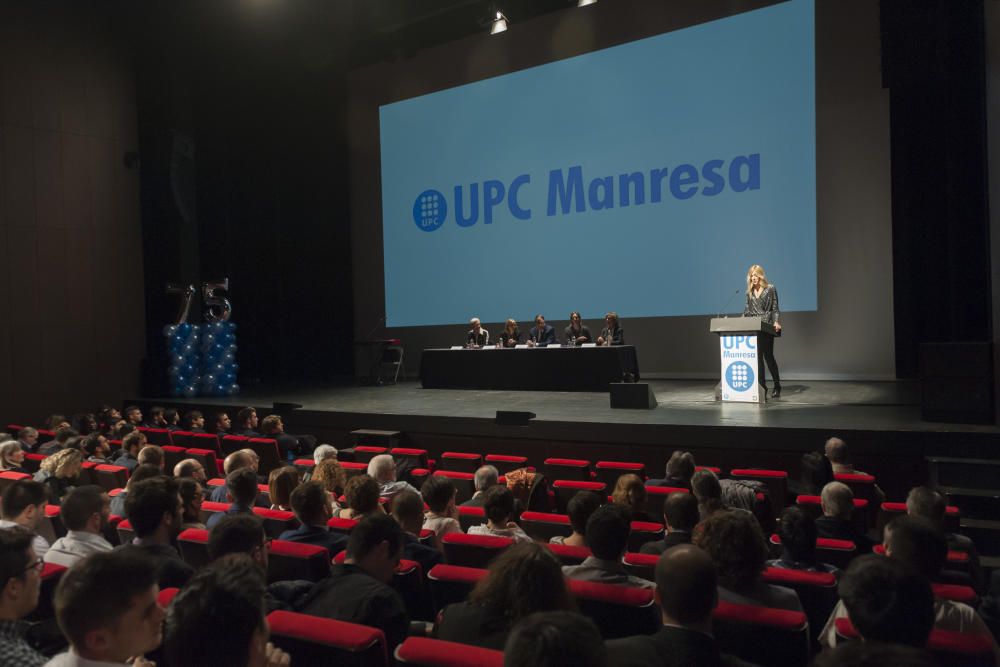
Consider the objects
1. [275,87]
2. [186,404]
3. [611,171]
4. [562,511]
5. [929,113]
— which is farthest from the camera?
[275,87]

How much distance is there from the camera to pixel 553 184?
10266 mm

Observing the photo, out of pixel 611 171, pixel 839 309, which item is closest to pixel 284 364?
pixel 611 171

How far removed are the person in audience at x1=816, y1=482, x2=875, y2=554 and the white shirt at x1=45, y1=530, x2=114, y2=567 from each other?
109 inches

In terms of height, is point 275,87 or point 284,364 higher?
point 275,87

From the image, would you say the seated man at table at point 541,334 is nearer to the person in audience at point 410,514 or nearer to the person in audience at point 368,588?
the person in audience at point 410,514

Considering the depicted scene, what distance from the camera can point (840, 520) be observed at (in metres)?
3.04

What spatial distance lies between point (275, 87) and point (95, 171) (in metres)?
3.48

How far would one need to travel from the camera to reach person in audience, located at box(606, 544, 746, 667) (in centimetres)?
150

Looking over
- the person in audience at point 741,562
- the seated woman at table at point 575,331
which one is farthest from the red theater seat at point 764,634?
the seated woman at table at point 575,331

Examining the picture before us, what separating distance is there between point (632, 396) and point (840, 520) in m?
3.50

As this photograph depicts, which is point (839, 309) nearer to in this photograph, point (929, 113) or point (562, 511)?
point (929, 113)

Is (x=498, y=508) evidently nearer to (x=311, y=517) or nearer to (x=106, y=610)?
(x=311, y=517)

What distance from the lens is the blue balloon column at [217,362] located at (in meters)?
10.0

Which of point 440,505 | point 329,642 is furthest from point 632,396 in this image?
point 329,642
